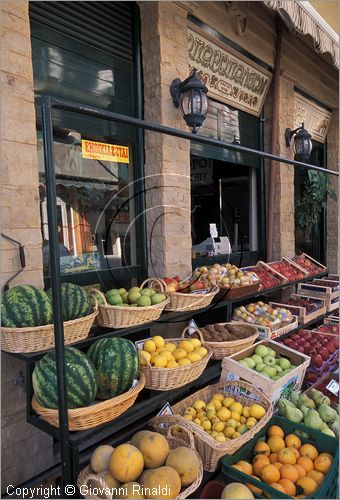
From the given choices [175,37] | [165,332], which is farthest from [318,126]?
[165,332]

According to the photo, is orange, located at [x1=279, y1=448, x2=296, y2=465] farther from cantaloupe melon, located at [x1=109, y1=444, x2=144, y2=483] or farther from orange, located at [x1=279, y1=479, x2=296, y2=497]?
cantaloupe melon, located at [x1=109, y1=444, x2=144, y2=483]

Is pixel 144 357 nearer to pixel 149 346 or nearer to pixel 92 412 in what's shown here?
pixel 149 346

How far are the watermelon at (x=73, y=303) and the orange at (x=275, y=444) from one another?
A: 129 cm

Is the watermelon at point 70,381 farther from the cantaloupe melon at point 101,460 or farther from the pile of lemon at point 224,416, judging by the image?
the pile of lemon at point 224,416

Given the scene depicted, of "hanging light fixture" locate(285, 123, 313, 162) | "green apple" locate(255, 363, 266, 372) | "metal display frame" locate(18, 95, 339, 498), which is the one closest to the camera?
"metal display frame" locate(18, 95, 339, 498)

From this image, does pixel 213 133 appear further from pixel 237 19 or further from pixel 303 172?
pixel 303 172

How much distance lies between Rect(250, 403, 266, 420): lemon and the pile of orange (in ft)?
0.35

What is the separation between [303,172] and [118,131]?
4.00 m

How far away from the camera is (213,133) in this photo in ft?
14.2

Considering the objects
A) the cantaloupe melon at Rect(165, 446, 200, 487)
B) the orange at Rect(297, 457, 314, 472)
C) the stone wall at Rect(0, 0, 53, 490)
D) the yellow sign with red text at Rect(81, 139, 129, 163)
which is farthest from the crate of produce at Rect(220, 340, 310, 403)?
the yellow sign with red text at Rect(81, 139, 129, 163)

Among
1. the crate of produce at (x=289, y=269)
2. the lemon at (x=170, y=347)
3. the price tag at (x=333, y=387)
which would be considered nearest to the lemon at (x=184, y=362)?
the lemon at (x=170, y=347)

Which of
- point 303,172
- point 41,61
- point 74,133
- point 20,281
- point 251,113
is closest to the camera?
point 20,281

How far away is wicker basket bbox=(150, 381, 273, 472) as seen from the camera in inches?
74.6

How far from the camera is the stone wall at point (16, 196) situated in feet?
7.25
